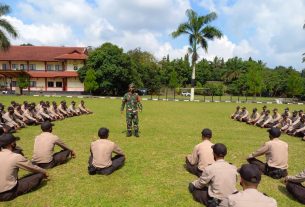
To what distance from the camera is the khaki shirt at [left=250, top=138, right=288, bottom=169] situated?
7.79 m

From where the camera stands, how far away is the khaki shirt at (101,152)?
7.63 metres

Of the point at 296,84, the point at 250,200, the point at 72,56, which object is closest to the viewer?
the point at 250,200

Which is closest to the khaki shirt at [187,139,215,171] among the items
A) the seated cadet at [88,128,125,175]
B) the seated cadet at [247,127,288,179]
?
the seated cadet at [247,127,288,179]

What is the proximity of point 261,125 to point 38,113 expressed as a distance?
12.6 m

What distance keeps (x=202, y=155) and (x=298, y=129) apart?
938 cm

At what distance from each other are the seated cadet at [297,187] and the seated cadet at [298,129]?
8.42 m

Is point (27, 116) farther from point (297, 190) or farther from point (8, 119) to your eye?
point (297, 190)

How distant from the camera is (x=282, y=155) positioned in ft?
25.8

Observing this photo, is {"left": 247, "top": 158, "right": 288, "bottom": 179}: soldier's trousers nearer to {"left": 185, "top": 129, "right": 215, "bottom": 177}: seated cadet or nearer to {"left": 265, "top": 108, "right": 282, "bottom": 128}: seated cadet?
{"left": 185, "top": 129, "right": 215, "bottom": 177}: seated cadet

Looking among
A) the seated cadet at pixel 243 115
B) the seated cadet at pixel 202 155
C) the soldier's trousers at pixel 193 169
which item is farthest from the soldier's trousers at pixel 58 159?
the seated cadet at pixel 243 115

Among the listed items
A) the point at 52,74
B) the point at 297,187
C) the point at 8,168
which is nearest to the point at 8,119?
the point at 8,168

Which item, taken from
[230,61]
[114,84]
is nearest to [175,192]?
[114,84]

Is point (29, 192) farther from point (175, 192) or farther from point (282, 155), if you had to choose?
point (282, 155)

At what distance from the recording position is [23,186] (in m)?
6.36
